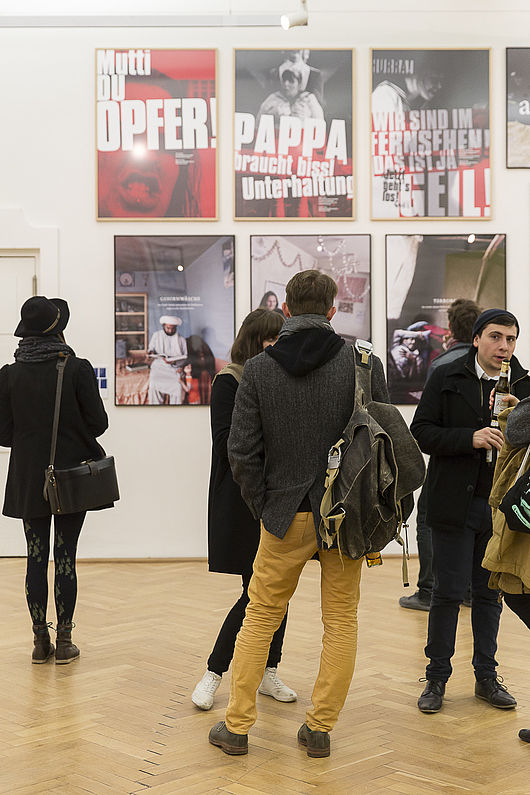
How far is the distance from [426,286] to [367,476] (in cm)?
474

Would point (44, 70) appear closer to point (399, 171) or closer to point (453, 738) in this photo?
point (399, 171)

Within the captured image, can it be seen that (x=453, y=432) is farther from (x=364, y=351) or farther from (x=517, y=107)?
(x=517, y=107)

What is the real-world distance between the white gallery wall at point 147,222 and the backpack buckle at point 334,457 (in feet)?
14.6

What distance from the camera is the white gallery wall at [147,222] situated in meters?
7.48

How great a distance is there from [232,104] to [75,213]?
1476 millimetres

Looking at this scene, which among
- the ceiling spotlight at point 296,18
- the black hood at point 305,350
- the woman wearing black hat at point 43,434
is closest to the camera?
the black hood at point 305,350

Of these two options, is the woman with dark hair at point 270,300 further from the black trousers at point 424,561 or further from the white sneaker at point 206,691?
the white sneaker at point 206,691

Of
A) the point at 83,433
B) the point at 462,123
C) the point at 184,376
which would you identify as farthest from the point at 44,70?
the point at 83,433

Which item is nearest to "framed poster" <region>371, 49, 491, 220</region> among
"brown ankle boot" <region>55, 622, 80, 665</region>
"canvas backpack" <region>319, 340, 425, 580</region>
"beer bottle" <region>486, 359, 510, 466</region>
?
"beer bottle" <region>486, 359, 510, 466</region>

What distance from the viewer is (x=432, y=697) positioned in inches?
149

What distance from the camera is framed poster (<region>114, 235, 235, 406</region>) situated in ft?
24.6

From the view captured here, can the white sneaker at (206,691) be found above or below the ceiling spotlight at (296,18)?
below

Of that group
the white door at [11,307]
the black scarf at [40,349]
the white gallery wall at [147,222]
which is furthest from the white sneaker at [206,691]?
the white door at [11,307]

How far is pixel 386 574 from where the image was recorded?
680 cm
